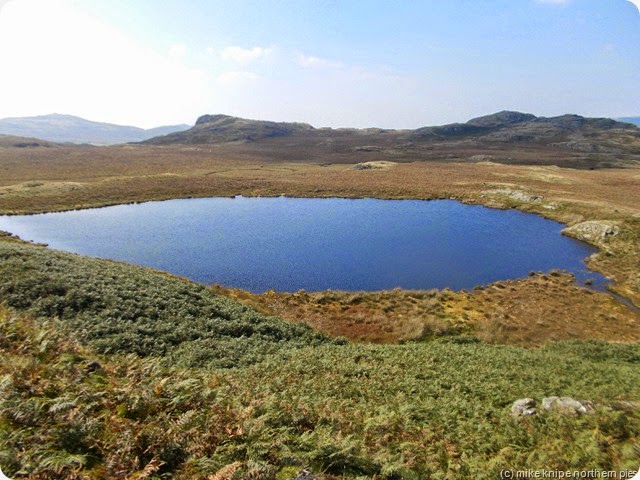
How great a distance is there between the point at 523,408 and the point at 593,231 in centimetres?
5143

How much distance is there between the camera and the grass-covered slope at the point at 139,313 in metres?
15.8

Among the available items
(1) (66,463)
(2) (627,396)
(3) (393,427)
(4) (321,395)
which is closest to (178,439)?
(1) (66,463)

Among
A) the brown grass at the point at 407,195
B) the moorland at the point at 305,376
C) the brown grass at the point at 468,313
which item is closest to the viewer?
the moorland at the point at 305,376

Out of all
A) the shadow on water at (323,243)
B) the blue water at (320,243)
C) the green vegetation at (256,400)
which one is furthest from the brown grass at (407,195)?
the green vegetation at (256,400)

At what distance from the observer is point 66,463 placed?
538 centimetres

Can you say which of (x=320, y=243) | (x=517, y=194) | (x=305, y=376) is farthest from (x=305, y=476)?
(x=517, y=194)

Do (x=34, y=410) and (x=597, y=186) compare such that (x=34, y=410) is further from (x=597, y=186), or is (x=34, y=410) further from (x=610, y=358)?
(x=597, y=186)

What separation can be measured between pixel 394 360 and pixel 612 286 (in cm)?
3127

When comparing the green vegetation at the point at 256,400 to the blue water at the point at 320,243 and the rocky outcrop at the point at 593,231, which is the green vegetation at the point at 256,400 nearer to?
the blue water at the point at 320,243

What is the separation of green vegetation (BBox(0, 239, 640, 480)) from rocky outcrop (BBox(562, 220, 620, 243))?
1423 inches

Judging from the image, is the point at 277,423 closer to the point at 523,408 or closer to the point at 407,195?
the point at 523,408

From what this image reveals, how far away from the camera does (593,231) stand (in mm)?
51094

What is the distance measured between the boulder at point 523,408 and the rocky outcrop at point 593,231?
4825cm

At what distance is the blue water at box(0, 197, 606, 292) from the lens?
3825 centimetres
